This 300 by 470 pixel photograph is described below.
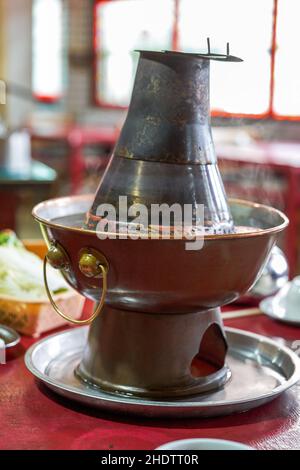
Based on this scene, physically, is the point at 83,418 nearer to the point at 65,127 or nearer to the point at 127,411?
the point at 127,411

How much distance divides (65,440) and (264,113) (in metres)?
7.27

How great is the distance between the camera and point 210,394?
4.56 ft

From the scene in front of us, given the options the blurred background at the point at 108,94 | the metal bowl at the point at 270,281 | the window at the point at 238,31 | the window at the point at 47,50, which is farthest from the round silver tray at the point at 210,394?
the window at the point at 47,50

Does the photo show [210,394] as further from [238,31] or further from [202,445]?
[238,31]

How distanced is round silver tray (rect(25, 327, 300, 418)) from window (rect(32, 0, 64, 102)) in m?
9.04

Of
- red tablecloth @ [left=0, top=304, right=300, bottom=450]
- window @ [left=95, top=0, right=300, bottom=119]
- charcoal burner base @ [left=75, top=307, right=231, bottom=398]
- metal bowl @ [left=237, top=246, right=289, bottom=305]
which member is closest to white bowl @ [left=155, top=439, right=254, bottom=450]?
red tablecloth @ [left=0, top=304, right=300, bottom=450]

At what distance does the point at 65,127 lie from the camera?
9820 millimetres

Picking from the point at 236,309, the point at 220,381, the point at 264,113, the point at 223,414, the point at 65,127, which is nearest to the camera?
the point at 223,414

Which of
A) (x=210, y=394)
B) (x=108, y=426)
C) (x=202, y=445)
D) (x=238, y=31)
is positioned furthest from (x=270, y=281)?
(x=238, y=31)

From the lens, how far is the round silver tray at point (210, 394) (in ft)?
4.17

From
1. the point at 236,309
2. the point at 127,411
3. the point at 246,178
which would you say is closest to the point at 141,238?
the point at 127,411

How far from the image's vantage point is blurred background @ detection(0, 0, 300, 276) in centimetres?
550

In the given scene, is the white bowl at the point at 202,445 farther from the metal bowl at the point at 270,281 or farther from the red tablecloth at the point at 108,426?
the metal bowl at the point at 270,281

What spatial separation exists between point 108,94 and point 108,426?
Result: 9.07 metres
